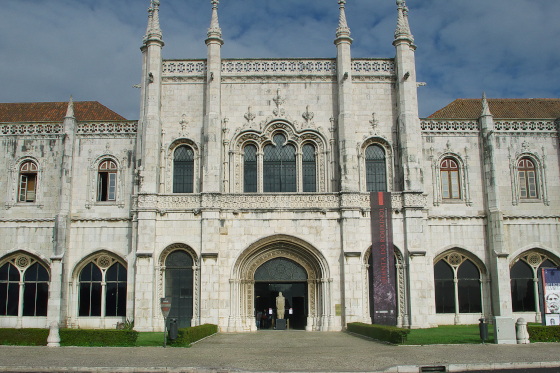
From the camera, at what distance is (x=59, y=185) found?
102 ft

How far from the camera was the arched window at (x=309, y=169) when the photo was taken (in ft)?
101

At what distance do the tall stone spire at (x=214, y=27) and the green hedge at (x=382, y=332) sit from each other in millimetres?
16831

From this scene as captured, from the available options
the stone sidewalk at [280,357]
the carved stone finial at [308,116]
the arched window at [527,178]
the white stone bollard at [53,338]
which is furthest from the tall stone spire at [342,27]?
the white stone bollard at [53,338]

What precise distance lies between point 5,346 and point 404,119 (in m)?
21.4

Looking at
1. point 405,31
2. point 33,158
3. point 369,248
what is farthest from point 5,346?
point 405,31

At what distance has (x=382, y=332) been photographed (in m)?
22.2

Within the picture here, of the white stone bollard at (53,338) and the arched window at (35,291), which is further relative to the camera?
the arched window at (35,291)

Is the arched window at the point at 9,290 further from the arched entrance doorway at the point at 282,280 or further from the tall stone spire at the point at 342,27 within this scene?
the tall stone spire at the point at 342,27

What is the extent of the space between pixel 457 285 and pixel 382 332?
998cm

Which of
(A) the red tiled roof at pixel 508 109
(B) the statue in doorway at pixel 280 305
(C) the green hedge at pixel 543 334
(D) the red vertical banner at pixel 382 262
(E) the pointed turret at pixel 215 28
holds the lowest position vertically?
(C) the green hedge at pixel 543 334

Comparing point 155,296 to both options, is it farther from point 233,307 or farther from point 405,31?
point 405,31

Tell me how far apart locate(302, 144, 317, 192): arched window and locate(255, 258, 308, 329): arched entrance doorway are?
4.15 m

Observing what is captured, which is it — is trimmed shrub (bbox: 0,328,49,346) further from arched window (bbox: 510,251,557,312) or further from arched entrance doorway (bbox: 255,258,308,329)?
arched window (bbox: 510,251,557,312)

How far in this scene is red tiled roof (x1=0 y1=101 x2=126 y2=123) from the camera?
122ft
